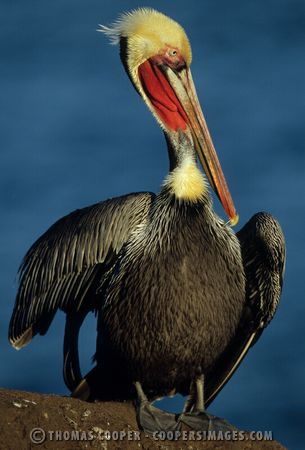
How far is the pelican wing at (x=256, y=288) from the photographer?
32.4 ft

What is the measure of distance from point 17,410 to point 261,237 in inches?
102

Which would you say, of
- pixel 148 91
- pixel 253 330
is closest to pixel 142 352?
pixel 253 330

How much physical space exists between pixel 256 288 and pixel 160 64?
70.6 inches

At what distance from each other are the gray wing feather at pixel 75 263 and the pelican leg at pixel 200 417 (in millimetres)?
917

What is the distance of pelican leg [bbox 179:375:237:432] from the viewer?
29.9 feet

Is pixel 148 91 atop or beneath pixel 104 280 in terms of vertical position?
atop

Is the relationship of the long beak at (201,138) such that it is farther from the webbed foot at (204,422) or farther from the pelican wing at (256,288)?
the webbed foot at (204,422)

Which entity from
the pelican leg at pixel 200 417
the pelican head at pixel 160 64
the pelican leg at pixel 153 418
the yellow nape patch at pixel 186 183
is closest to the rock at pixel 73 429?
the pelican leg at pixel 153 418

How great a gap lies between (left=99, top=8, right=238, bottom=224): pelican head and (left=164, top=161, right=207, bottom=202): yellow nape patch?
1.53ft

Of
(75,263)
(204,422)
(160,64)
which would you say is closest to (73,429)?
(204,422)

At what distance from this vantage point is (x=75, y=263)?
9.62 metres

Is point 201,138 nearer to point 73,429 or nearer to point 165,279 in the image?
point 165,279

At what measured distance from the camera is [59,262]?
9.66m

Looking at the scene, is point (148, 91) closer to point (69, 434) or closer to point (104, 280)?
point (104, 280)
